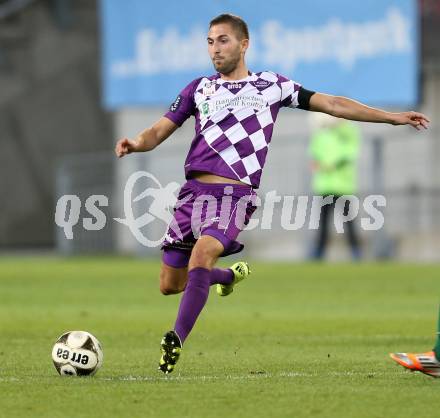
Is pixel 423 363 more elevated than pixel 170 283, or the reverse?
pixel 170 283

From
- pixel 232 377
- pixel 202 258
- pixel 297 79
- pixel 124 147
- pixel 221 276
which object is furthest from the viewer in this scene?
pixel 297 79

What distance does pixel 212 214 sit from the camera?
7805mm

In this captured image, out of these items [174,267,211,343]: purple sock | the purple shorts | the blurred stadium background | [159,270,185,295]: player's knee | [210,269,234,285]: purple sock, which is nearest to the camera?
[174,267,211,343]: purple sock

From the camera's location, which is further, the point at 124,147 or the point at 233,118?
the point at 233,118

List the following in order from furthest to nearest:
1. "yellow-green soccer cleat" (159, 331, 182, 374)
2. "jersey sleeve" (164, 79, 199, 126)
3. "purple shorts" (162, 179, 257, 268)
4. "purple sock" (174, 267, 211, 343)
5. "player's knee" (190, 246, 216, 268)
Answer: "jersey sleeve" (164, 79, 199, 126) < "purple shorts" (162, 179, 257, 268) < "player's knee" (190, 246, 216, 268) < "purple sock" (174, 267, 211, 343) < "yellow-green soccer cleat" (159, 331, 182, 374)

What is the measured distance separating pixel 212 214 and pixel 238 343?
196 cm

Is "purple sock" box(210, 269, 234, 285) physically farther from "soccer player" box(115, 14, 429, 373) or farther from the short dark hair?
the short dark hair

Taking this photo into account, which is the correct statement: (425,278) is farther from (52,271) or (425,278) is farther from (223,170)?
(223,170)

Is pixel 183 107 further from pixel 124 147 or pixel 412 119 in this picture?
pixel 412 119

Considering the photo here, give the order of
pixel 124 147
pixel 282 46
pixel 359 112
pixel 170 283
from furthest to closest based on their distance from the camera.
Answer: pixel 282 46
pixel 170 283
pixel 359 112
pixel 124 147

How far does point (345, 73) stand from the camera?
2167 centimetres

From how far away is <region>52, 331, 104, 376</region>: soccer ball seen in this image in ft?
24.1

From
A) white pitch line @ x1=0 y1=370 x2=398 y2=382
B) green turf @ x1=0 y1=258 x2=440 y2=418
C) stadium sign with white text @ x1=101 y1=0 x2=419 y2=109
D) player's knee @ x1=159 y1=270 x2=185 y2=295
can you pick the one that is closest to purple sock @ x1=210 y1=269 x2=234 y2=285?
player's knee @ x1=159 y1=270 x2=185 y2=295

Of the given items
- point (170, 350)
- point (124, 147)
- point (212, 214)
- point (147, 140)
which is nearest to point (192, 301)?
point (170, 350)
